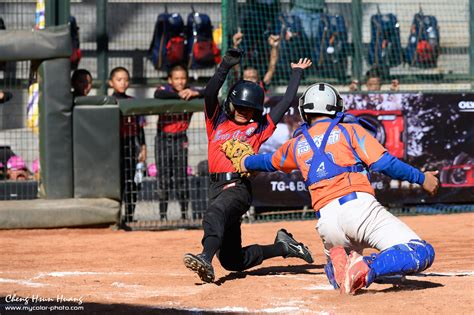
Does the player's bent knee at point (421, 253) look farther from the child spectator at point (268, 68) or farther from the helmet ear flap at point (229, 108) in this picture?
the child spectator at point (268, 68)

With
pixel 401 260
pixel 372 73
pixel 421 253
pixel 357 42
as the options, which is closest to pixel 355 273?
pixel 401 260

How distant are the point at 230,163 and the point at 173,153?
446 centimetres

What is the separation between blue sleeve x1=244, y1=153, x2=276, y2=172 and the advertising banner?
5.56m

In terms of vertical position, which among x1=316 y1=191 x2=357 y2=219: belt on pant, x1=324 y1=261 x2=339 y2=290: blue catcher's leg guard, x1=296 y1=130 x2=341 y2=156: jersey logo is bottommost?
x1=324 y1=261 x2=339 y2=290: blue catcher's leg guard

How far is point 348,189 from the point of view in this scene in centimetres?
617

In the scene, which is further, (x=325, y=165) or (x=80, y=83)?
(x=80, y=83)

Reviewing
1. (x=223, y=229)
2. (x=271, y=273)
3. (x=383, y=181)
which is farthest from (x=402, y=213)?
(x=223, y=229)

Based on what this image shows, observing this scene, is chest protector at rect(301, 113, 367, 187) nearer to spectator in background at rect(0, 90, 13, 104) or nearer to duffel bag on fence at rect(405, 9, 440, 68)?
spectator in background at rect(0, 90, 13, 104)

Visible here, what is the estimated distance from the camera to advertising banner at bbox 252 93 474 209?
12250 mm

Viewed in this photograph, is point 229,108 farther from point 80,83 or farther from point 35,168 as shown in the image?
point 35,168

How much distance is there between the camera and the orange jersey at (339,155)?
619 centimetres

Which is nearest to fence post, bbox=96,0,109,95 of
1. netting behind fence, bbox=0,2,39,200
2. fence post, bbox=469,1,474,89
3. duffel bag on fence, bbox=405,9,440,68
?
netting behind fence, bbox=0,2,39,200

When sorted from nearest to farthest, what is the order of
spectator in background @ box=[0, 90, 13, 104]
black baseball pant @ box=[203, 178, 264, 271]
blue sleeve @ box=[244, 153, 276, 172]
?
blue sleeve @ box=[244, 153, 276, 172], black baseball pant @ box=[203, 178, 264, 271], spectator in background @ box=[0, 90, 13, 104]

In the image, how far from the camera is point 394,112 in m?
12.5
